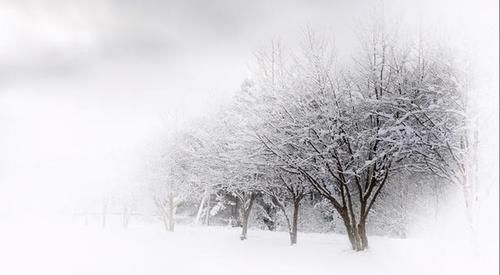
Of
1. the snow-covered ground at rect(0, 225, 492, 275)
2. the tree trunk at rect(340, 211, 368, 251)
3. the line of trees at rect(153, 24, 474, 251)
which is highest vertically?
the line of trees at rect(153, 24, 474, 251)

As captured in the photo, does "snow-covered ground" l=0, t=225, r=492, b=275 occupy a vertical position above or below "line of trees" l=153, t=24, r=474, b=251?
below

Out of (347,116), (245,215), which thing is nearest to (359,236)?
(347,116)

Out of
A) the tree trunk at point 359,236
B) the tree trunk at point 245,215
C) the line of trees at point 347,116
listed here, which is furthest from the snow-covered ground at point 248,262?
the tree trunk at point 245,215

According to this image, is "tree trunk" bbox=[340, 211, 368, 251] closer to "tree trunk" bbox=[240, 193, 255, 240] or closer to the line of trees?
the line of trees

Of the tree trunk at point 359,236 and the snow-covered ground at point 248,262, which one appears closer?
the snow-covered ground at point 248,262

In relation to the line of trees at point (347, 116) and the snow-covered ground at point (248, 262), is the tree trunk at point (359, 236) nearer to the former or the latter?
the line of trees at point (347, 116)

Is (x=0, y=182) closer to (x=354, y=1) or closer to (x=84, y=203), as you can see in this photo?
(x=84, y=203)

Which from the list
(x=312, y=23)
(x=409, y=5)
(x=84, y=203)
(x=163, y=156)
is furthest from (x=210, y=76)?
(x=84, y=203)

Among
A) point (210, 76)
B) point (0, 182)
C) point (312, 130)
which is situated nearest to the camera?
point (312, 130)

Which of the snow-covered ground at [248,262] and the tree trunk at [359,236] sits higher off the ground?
the tree trunk at [359,236]

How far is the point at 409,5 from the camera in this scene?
44.7ft

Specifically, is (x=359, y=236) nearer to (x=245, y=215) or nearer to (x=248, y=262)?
(x=248, y=262)

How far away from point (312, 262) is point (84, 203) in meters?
34.2

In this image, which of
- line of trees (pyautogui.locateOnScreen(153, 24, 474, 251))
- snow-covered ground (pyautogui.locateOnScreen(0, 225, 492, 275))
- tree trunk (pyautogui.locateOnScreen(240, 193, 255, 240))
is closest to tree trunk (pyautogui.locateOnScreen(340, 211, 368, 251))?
line of trees (pyautogui.locateOnScreen(153, 24, 474, 251))
